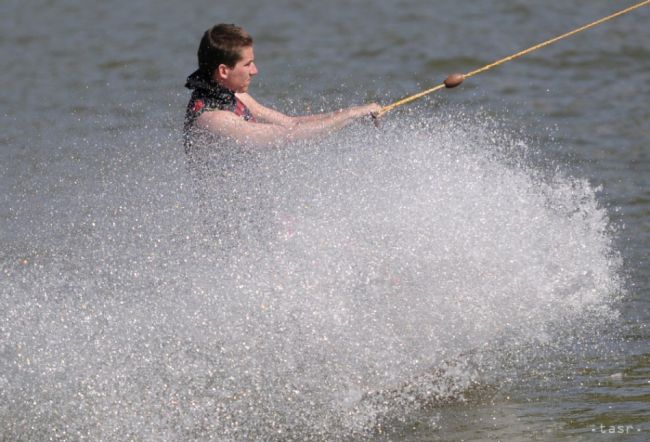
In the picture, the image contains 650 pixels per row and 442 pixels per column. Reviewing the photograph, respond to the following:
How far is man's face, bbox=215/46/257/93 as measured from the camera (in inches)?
228

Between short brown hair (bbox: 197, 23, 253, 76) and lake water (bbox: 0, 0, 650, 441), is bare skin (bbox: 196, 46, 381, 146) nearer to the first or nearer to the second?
short brown hair (bbox: 197, 23, 253, 76)

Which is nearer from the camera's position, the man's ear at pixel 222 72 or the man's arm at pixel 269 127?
the man's arm at pixel 269 127

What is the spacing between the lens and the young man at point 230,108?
18.5 ft

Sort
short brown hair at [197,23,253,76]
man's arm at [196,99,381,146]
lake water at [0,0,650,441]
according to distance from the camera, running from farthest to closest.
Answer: short brown hair at [197,23,253,76] < man's arm at [196,99,381,146] < lake water at [0,0,650,441]

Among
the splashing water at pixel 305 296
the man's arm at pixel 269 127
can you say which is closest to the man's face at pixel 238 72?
the man's arm at pixel 269 127

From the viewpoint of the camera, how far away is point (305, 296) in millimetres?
5477

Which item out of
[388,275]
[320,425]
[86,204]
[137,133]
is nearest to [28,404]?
[320,425]

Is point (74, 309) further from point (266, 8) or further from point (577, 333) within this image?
point (266, 8)

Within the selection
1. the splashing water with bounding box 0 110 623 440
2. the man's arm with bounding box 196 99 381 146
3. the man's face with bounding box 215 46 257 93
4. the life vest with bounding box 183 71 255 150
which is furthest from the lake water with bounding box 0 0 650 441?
the man's face with bounding box 215 46 257 93

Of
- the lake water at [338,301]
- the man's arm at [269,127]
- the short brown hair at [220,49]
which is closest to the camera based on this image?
the lake water at [338,301]

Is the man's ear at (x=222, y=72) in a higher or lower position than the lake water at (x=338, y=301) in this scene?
higher

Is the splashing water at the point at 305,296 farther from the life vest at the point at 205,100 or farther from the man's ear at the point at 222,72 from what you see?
the man's ear at the point at 222,72

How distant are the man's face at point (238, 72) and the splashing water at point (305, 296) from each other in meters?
0.38

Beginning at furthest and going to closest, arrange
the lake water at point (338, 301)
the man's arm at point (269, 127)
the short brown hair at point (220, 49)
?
the short brown hair at point (220, 49)
the man's arm at point (269, 127)
the lake water at point (338, 301)
